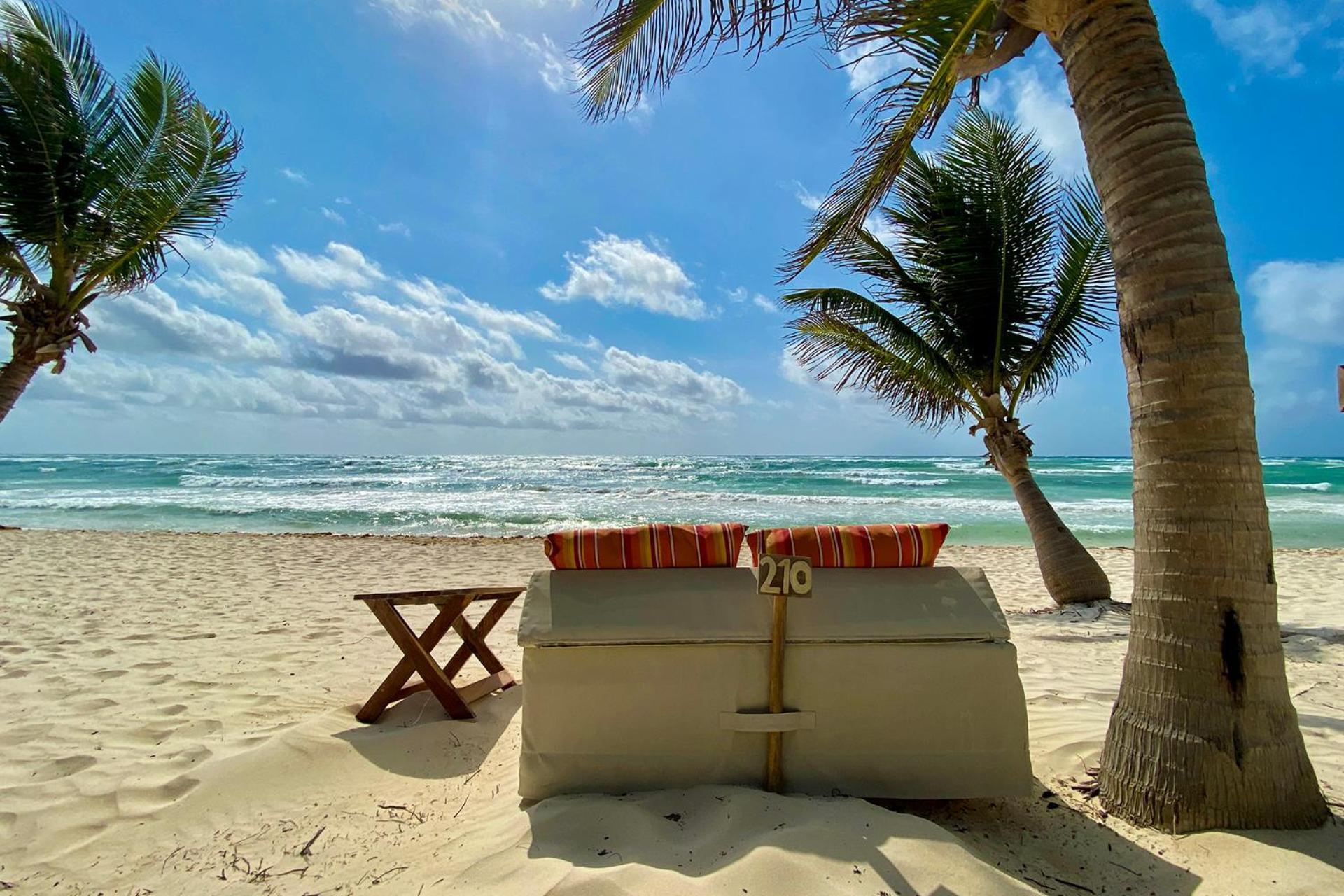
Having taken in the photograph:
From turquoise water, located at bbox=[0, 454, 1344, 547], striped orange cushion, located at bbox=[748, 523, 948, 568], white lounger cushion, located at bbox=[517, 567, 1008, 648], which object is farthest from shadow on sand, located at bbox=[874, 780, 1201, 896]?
turquoise water, located at bbox=[0, 454, 1344, 547]

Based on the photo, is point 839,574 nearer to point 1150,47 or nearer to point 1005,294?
point 1150,47

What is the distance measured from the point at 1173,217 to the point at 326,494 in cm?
3003

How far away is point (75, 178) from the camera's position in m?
7.48

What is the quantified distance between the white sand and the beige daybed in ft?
0.42

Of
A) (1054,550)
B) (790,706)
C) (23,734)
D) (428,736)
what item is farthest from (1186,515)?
(1054,550)

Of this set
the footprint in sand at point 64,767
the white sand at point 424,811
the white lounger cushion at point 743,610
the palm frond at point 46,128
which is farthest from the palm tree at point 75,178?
the white lounger cushion at point 743,610

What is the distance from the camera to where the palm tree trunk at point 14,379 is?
7.38 meters

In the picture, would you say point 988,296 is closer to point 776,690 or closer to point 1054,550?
point 1054,550

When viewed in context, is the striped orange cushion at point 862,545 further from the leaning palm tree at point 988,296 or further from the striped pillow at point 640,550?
the leaning palm tree at point 988,296

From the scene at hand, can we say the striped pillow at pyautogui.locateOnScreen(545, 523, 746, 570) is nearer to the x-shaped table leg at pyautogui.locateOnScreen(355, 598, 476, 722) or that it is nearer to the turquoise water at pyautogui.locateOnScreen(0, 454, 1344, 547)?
the x-shaped table leg at pyautogui.locateOnScreen(355, 598, 476, 722)

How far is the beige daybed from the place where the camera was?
243cm

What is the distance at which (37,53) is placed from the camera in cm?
732

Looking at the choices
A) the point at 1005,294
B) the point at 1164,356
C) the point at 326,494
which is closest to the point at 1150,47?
the point at 1164,356

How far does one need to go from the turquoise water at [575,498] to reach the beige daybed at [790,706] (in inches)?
602
